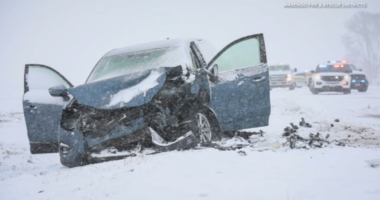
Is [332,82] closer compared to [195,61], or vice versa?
[195,61]

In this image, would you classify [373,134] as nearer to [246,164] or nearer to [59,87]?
[246,164]

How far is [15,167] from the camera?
5.70 metres

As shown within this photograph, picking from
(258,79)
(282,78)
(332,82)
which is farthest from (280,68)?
(258,79)

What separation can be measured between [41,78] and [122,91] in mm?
2081

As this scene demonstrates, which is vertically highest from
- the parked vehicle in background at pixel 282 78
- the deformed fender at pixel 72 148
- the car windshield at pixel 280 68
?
the deformed fender at pixel 72 148

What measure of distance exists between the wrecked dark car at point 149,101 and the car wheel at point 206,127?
0.05 ft

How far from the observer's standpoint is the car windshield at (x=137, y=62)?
5.37 metres

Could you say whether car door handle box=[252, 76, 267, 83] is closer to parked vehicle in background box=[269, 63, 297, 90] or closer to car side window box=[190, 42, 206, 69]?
car side window box=[190, 42, 206, 69]

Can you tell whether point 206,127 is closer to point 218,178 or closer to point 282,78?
point 218,178

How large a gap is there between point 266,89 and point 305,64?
472 feet

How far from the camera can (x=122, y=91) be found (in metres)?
4.45

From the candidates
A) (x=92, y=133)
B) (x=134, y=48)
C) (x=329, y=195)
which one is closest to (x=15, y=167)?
(x=92, y=133)

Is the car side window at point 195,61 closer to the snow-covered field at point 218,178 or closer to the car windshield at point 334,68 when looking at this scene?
the snow-covered field at point 218,178

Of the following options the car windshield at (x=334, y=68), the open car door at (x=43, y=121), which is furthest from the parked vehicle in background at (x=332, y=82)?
the open car door at (x=43, y=121)
